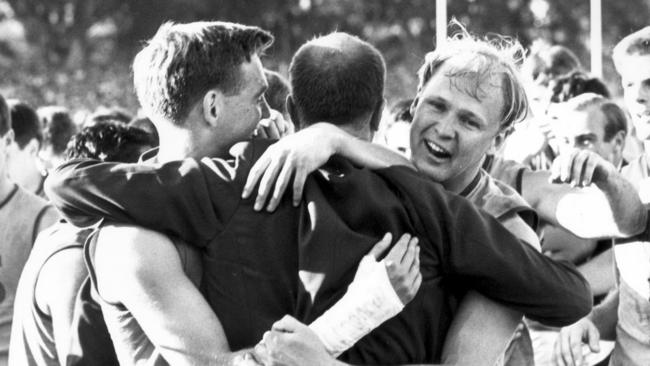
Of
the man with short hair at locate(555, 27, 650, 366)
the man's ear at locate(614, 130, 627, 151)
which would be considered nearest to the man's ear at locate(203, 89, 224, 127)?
the man with short hair at locate(555, 27, 650, 366)

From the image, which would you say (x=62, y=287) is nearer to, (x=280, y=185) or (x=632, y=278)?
(x=280, y=185)

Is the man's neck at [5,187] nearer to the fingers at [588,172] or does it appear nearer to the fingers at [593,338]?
the fingers at [593,338]

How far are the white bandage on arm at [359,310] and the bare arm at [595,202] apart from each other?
0.75 meters

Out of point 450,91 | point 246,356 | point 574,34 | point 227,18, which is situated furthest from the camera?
point 227,18

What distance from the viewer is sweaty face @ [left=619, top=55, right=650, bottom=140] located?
4109 millimetres

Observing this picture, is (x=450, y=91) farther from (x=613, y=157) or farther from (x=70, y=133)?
(x=70, y=133)

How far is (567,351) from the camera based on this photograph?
164 inches

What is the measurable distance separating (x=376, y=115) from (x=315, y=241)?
0.43 m

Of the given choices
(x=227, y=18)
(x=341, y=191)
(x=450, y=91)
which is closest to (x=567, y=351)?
(x=450, y=91)

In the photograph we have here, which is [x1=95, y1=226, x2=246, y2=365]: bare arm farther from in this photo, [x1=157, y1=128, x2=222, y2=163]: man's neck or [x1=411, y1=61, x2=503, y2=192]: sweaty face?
[x1=411, y1=61, x2=503, y2=192]: sweaty face

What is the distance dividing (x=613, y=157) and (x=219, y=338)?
9.82 feet

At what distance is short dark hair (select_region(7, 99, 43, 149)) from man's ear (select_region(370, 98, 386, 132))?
12.7 ft

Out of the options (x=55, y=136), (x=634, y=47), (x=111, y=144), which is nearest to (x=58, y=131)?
(x=55, y=136)

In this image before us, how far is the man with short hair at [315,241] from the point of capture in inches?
108
